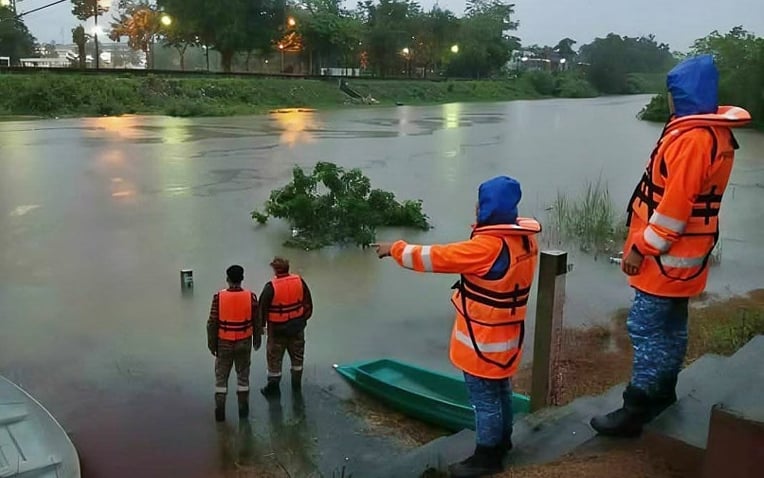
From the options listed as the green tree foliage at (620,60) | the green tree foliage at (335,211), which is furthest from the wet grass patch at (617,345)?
the green tree foliage at (620,60)

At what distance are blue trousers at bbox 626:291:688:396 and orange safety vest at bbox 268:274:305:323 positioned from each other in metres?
2.98

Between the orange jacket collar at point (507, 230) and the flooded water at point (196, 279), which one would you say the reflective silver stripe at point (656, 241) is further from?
the flooded water at point (196, 279)

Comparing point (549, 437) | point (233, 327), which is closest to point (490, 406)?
point (549, 437)

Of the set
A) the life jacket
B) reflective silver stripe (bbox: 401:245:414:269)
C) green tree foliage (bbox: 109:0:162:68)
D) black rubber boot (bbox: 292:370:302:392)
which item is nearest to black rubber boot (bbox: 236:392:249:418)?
black rubber boot (bbox: 292:370:302:392)

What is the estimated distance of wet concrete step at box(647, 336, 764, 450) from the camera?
263 cm

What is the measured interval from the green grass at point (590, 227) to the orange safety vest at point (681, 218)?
8758 mm

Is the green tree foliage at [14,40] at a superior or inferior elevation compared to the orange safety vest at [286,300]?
superior

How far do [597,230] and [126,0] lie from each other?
58.3 metres

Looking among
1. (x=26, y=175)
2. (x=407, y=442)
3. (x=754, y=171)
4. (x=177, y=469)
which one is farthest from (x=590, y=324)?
(x=754, y=171)

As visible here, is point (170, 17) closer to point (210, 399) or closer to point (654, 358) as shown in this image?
point (210, 399)

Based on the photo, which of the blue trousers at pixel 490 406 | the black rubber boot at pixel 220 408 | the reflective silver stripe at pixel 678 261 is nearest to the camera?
the reflective silver stripe at pixel 678 261

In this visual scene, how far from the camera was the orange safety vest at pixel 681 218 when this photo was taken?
112 inches

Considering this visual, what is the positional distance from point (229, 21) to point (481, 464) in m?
51.0

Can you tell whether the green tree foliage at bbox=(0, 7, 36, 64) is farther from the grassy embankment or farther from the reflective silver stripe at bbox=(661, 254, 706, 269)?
the reflective silver stripe at bbox=(661, 254, 706, 269)
